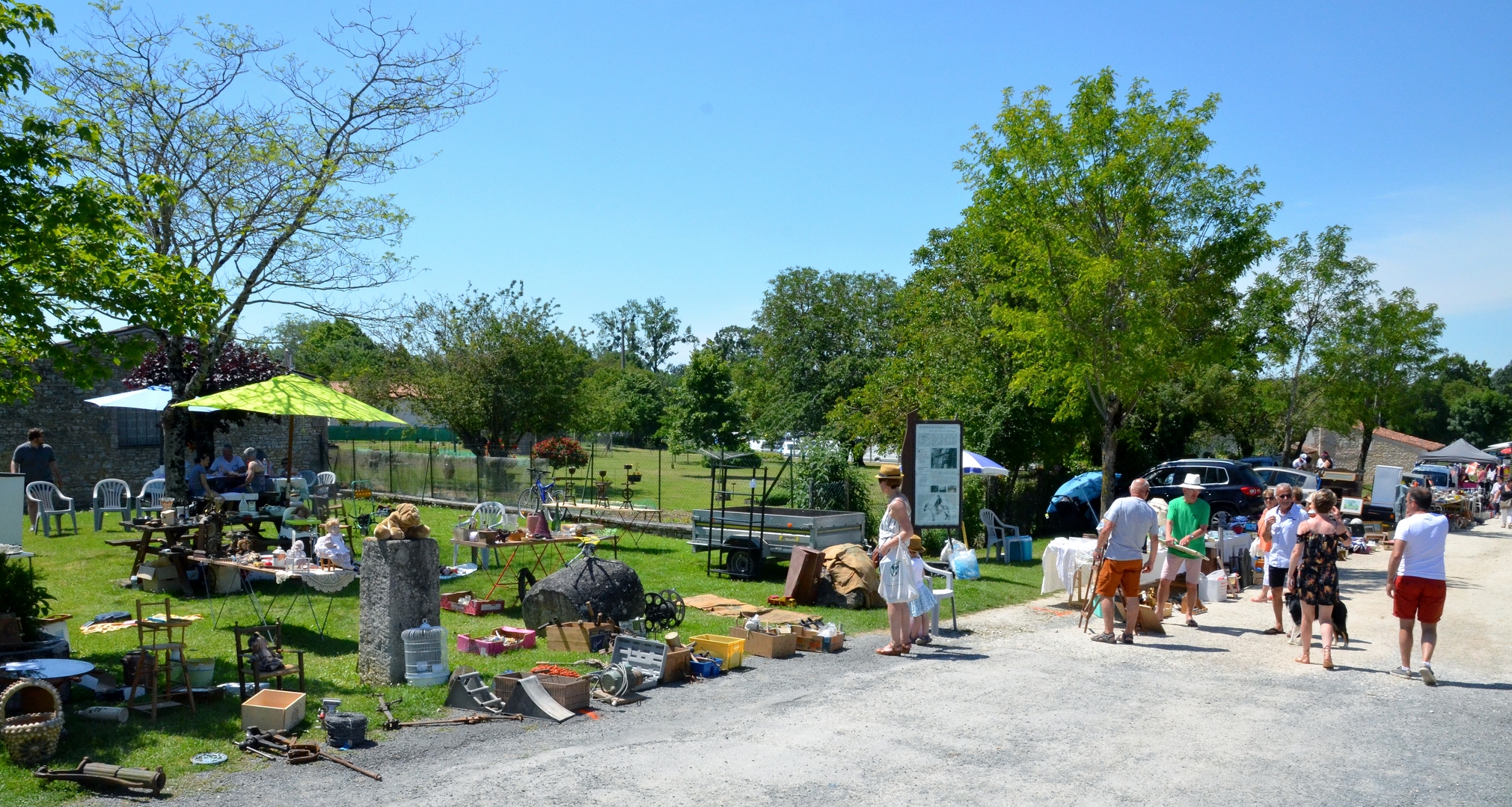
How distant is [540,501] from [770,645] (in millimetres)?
10695

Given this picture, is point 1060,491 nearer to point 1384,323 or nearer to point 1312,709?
point 1312,709

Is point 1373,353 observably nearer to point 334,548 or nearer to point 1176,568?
point 1176,568

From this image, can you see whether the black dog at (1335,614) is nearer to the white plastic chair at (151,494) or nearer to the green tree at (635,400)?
the white plastic chair at (151,494)

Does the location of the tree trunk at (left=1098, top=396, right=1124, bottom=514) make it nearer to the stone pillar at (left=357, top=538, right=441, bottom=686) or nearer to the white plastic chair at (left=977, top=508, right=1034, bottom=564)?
the white plastic chair at (left=977, top=508, right=1034, bottom=564)

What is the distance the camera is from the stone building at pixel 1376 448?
2064 inches

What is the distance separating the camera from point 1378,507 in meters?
24.2

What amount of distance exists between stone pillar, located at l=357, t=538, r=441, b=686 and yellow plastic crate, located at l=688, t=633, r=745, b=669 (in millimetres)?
2441

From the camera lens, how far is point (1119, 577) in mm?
9969

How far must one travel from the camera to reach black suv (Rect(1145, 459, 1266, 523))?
21.5 metres

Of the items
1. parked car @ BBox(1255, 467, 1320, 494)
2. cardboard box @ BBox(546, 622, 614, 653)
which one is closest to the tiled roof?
parked car @ BBox(1255, 467, 1320, 494)

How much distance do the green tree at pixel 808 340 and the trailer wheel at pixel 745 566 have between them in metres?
33.5

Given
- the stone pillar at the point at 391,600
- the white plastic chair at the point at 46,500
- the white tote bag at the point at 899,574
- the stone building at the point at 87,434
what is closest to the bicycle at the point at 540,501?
the stone building at the point at 87,434

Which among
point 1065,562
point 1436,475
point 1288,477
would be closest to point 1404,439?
point 1436,475

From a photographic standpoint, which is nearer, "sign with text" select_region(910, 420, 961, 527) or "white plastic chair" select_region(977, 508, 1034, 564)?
"sign with text" select_region(910, 420, 961, 527)
